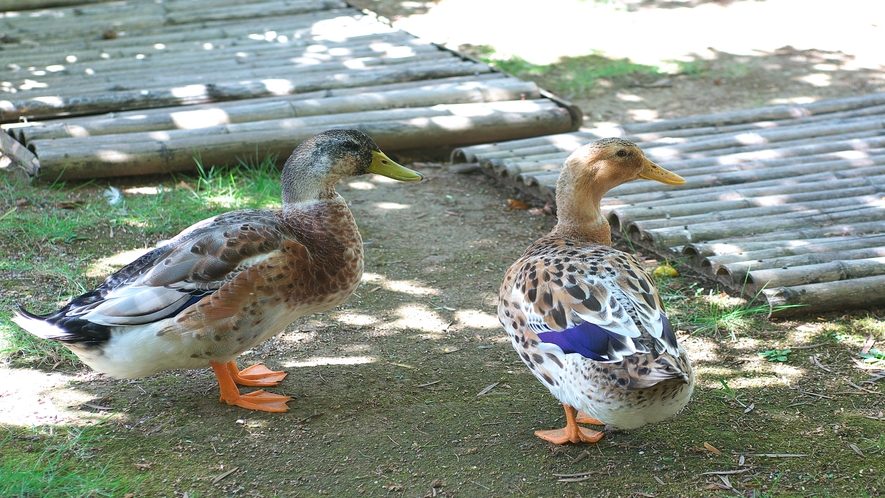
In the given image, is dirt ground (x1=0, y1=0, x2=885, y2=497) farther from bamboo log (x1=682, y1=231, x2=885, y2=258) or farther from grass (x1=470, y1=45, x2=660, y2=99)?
grass (x1=470, y1=45, x2=660, y2=99)

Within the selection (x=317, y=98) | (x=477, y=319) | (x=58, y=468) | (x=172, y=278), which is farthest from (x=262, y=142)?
(x=58, y=468)

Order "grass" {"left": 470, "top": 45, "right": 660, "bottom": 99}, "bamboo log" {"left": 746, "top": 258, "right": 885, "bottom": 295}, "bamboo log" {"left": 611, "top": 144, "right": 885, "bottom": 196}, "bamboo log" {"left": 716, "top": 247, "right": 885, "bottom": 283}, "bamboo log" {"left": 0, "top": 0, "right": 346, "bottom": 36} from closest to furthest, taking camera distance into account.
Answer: "bamboo log" {"left": 746, "top": 258, "right": 885, "bottom": 295} < "bamboo log" {"left": 716, "top": 247, "right": 885, "bottom": 283} < "bamboo log" {"left": 611, "top": 144, "right": 885, "bottom": 196} < "grass" {"left": 470, "top": 45, "right": 660, "bottom": 99} < "bamboo log" {"left": 0, "top": 0, "right": 346, "bottom": 36}

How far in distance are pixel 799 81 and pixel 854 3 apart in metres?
3.80

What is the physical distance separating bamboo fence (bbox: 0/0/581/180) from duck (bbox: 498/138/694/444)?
11.6ft

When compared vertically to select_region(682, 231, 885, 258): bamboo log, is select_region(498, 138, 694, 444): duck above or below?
above

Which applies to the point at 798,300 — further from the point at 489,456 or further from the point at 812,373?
the point at 489,456

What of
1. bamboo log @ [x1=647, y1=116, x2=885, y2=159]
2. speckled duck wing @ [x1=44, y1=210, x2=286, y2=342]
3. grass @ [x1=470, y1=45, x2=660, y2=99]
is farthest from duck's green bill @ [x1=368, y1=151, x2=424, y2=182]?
grass @ [x1=470, y1=45, x2=660, y2=99]

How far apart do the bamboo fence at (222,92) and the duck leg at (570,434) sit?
3912 millimetres

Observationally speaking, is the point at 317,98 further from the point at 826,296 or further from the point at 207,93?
the point at 826,296

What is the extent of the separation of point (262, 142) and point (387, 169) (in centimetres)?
274

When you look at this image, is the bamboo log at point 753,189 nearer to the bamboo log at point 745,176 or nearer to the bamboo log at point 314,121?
the bamboo log at point 745,176

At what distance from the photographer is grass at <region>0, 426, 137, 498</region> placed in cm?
318

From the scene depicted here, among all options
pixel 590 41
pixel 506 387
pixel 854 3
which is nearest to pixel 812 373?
pixel 506 387

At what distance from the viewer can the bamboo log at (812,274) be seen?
15.4ft
